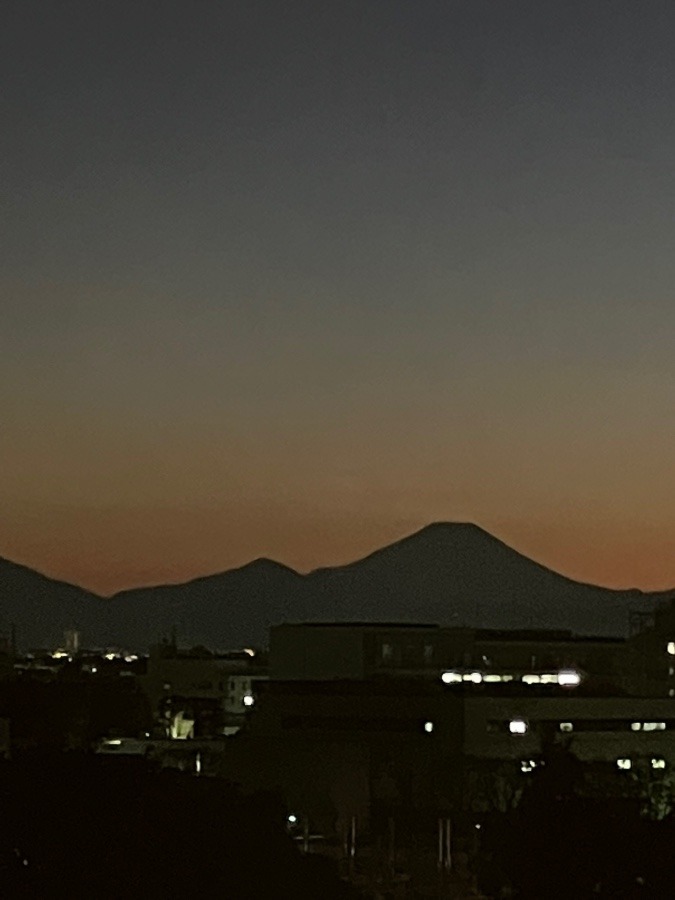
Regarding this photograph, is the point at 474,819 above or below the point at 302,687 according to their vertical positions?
below

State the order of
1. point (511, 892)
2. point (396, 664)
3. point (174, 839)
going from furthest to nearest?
point (396, 664), point (511, 892), point (174, 839)

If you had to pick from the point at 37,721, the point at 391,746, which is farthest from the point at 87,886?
the point at 37,721

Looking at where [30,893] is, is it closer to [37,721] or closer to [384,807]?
[384,807]

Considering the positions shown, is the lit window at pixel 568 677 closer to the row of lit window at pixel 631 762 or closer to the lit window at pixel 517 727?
the lit window at pixel 517 727

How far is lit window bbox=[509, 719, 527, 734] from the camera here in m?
26.7

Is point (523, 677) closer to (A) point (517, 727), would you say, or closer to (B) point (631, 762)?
(A) point (517, 727)

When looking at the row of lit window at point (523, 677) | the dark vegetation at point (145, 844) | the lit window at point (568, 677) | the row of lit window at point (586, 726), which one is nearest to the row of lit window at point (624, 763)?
the row of lit window at point (586, 726)

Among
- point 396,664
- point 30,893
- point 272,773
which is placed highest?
point 396,664

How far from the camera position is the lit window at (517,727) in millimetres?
26703

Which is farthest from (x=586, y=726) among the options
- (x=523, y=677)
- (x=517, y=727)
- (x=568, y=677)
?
(x=523, y=677)

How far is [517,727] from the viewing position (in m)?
26.8

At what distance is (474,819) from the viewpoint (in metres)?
21.3

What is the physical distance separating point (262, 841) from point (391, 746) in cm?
1355

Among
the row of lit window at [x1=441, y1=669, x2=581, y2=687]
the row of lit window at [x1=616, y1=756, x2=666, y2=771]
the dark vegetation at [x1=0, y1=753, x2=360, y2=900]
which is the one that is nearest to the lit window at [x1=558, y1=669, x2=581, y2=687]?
the row of lit window at [x1=441, y1=669, x2=581, y2=687]
